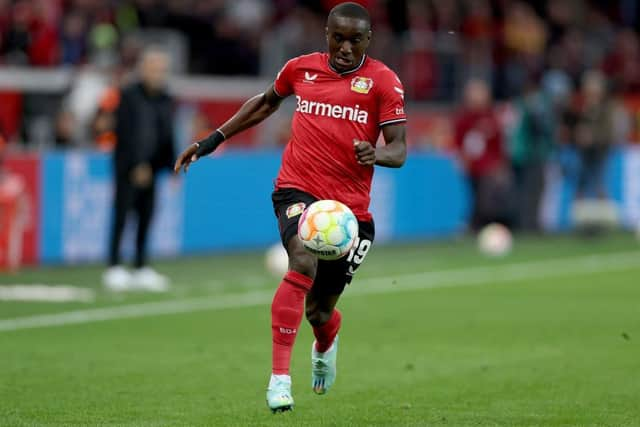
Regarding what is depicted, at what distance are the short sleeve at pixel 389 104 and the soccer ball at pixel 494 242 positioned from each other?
12.0 metres

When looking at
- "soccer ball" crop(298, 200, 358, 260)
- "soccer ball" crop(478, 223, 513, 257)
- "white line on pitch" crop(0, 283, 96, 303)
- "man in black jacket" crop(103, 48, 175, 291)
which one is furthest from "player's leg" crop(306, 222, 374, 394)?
"soccer ball" crop(478, 223, 513, 257)

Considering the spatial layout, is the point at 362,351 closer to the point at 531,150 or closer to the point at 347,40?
the point at 347,40

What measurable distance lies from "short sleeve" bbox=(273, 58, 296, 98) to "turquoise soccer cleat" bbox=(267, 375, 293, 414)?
1.91 m

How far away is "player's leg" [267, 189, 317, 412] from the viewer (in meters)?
8.30

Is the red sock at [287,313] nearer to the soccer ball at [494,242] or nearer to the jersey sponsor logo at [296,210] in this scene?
the jersey sponsor logo at [296,210]

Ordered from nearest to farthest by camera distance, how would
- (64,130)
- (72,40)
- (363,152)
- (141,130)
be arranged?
(363,152) < (141,130) < (64,130) < (72,40)

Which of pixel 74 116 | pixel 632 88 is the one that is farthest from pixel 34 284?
pixel 632 88

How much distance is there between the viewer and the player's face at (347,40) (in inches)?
341

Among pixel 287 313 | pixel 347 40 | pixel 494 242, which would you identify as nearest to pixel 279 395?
pixel 287 313

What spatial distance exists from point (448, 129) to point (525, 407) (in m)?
17.6

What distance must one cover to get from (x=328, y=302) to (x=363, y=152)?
133cm

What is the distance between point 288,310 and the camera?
8.46 m

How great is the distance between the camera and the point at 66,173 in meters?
18.0

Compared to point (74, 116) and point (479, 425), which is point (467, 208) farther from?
point (479, 425)
